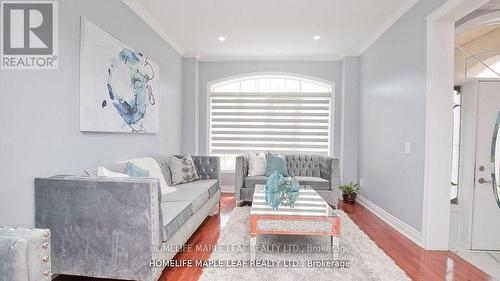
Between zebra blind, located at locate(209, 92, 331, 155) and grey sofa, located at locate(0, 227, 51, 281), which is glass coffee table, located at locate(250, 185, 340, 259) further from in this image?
zebra blind, located at locate(209, 92, 331, 155)

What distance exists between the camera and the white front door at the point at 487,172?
9.93ft

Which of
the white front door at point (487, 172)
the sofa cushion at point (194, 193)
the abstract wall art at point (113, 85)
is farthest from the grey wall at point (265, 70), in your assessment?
the white front door at point (487, 172)

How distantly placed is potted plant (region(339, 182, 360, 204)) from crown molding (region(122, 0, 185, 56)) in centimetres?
404

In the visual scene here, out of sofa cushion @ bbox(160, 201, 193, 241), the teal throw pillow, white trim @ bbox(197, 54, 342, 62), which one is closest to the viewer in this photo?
sofa cushion @ bbox(160, 201, 193, 241)

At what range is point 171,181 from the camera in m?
3.78

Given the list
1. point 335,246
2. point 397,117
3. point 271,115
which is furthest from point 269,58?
point 335,246

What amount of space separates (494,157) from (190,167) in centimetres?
388

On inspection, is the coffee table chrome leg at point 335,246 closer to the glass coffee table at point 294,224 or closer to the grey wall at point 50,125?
the glass coffee table at point 294,224

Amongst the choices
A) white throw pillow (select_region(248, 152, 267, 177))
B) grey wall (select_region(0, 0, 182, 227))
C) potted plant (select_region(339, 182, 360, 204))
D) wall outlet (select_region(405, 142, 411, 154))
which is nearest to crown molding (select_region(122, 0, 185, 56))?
grey wall (select_region(0, 0, 182, 227))

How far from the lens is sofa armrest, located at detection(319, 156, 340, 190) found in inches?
→ 168

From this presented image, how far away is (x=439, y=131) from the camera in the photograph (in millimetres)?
2711

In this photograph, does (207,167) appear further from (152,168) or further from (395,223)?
(395,223)

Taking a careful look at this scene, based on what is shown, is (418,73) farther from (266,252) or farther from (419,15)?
(266,252)

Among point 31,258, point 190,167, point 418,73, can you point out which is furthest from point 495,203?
point 31,258
